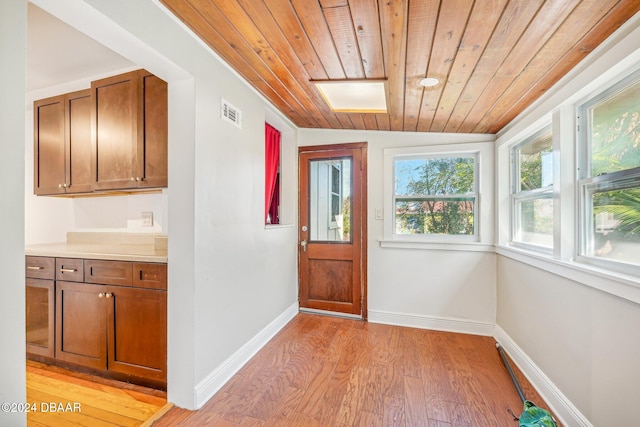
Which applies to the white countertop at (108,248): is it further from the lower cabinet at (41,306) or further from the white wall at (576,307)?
the white wall at (576,307)

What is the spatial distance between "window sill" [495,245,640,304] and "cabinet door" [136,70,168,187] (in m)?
2.65

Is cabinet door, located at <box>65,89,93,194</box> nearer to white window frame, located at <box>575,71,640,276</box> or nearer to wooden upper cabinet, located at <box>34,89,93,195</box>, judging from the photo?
wooden upper cabinet, located at <box>34,89,93,195</box>

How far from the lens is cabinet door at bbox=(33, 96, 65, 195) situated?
250 cm

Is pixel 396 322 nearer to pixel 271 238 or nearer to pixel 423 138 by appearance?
pixel 271 238

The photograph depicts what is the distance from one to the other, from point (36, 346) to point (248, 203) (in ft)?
6.41

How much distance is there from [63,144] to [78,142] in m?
0.19

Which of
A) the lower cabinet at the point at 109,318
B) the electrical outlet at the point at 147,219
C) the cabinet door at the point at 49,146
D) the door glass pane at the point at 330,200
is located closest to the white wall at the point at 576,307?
the door glass pane at the point at 330,200

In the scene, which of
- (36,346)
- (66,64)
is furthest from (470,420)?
(66,64)

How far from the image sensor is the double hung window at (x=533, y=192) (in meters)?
2.15

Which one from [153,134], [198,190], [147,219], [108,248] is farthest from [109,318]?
[153,134]

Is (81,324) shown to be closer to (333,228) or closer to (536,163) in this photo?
(333,228)

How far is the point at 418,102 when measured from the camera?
2369mm

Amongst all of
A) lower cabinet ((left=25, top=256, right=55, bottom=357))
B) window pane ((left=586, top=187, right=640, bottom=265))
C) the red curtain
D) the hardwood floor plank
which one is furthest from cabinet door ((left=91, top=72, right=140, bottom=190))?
window pane ((left=586, top=187, right=640, bottom=265))

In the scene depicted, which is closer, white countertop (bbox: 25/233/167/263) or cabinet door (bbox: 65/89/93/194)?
white countertop (bbox: 25/233/167/263)
